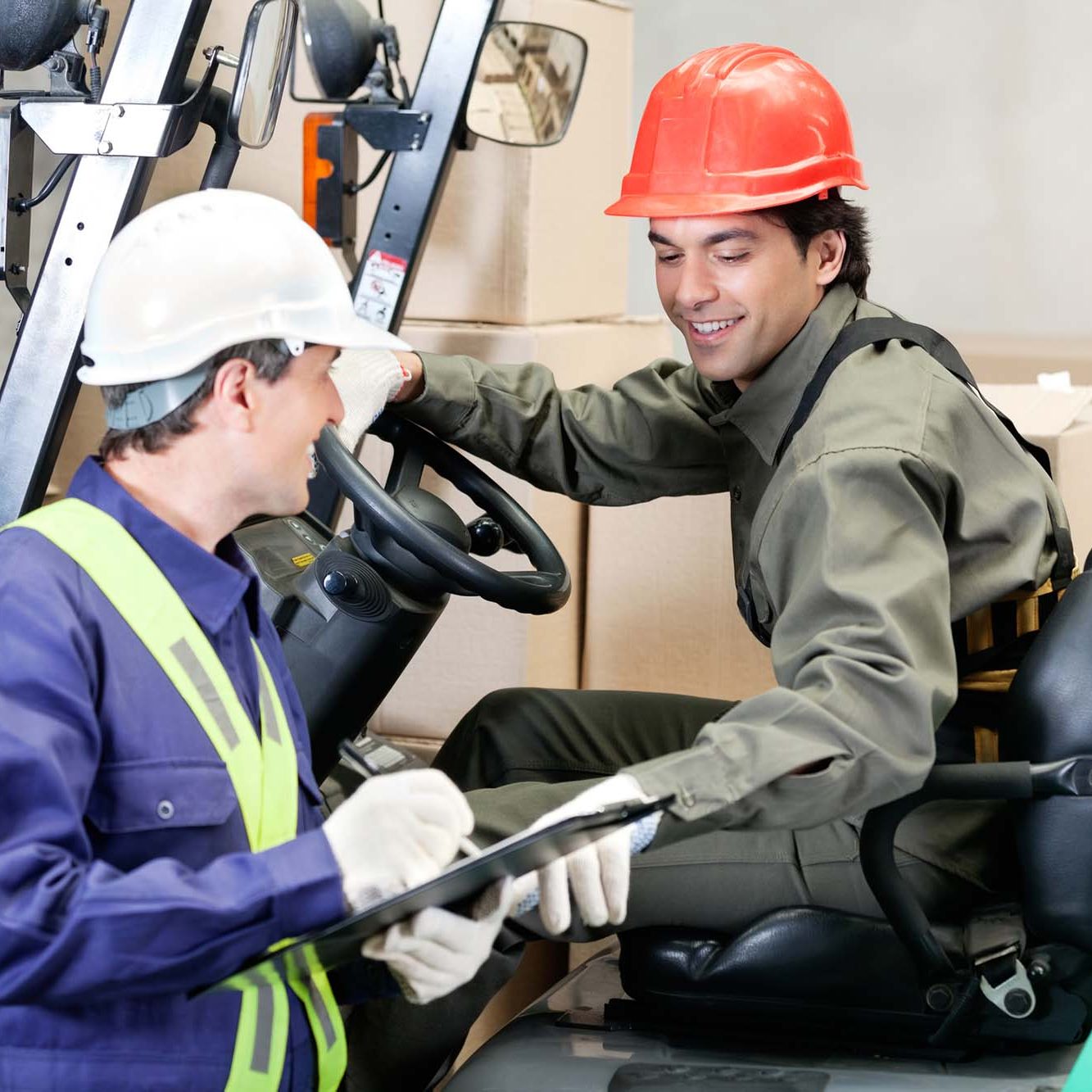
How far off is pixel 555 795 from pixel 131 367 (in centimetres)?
86

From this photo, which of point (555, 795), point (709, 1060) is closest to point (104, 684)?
point (555, 795)

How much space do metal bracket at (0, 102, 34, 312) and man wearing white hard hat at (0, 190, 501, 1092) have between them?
930 mm

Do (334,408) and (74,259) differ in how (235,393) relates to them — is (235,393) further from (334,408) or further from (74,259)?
(74,259)

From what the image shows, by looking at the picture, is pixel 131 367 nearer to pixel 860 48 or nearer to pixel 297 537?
pixel 297 537

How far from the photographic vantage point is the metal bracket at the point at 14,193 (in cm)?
229

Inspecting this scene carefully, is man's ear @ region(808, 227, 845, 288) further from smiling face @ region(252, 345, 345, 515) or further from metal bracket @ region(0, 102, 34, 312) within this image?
metal bracket @ region(0, 102, 34, 312)

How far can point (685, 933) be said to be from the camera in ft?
6.20

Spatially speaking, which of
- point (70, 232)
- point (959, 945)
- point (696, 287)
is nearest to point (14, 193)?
point (70, 232)

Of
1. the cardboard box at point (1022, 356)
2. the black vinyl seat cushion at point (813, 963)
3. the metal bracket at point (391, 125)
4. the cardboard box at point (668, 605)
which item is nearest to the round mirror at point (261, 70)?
the metal bracket at point (391, 125)

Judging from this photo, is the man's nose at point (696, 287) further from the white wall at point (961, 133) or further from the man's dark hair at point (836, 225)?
the white wall at point (961, 133)

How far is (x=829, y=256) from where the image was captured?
2199mm

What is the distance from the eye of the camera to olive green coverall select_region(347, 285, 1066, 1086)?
161cm

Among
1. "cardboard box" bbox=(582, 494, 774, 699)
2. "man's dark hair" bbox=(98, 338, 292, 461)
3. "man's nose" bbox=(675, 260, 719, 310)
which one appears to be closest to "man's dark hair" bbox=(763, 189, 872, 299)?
"man's nose" bbox=(675, 260, 719, 310)

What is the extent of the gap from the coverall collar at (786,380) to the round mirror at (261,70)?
0.81 meters
